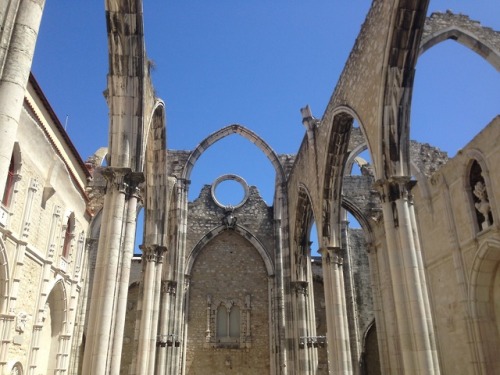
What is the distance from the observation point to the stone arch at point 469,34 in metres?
10.6

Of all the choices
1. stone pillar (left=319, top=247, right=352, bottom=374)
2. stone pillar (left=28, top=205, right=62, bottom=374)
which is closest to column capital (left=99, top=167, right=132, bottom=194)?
stone pillar (left=28, top=205, right=62, bottom=374)

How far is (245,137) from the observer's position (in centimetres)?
1731

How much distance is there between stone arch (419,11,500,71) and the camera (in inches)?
417

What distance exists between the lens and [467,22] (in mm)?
11047

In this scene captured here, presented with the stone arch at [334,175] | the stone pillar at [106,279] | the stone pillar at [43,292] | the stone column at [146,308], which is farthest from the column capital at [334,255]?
the stone pillar at [43,292]

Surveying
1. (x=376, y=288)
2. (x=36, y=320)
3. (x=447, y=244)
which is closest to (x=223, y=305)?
(x=376, y=288)

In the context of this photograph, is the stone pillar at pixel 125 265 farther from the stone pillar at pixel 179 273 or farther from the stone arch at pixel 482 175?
the stone arch at pixel 482 175

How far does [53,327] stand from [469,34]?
13.8 m

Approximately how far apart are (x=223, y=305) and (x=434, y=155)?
9.61 metres

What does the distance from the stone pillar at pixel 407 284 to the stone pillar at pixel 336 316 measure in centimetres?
359

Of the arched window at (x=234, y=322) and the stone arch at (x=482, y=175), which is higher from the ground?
the stone arch at (x=482, y=175)

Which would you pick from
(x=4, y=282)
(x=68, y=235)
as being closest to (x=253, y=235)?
(x=68, y=235)

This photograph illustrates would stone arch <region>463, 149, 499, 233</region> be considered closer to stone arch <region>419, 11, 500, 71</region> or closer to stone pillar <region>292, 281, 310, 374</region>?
stone arch <region>419, 11, 500, 71</region>

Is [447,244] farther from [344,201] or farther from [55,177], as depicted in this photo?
[55,177]
